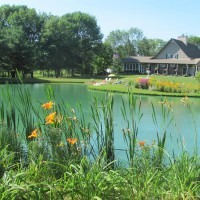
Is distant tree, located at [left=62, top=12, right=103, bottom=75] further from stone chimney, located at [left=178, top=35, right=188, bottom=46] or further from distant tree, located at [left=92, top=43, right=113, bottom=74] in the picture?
stone chimney, located at [left=178, top=35, right=188, bottom=46]

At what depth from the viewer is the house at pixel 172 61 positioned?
3767 cm

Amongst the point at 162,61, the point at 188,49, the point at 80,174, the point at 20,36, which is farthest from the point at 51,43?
the point at 80,174

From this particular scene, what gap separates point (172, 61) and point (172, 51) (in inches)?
88.7

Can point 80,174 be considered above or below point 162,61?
below

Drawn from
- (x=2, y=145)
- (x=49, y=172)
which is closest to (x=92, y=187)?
(x=49, y=172)

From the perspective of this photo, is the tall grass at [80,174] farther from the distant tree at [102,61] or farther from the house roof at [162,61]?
the distant tree at [102,61]

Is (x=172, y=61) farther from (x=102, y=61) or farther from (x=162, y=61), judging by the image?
(x=102, y=61)

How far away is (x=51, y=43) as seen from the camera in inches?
1358

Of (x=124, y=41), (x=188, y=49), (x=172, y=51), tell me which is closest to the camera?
(x=172, y=51)

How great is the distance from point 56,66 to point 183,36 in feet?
61.0

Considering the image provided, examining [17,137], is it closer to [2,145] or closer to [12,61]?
[2,145]

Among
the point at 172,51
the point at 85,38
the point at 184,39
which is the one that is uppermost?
the point at 184,39

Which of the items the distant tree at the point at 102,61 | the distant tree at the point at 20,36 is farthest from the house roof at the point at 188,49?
the distant tree at the point at 20,36

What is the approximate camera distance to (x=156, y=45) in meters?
69.5
